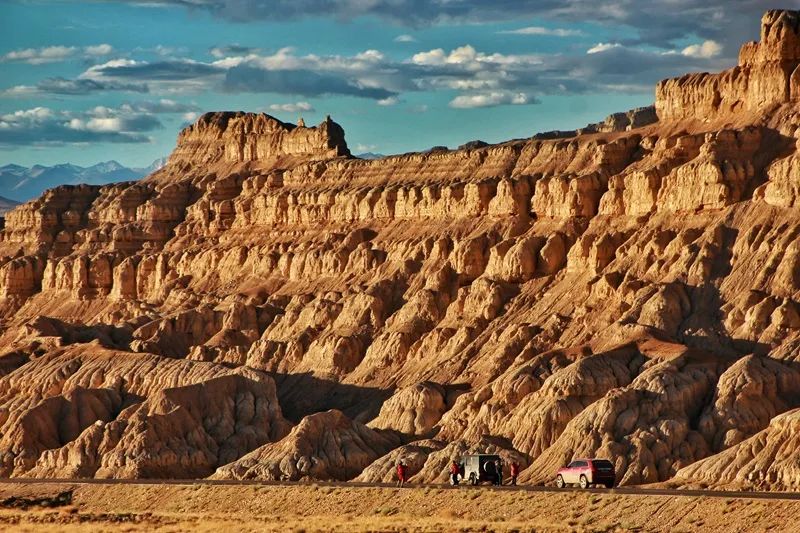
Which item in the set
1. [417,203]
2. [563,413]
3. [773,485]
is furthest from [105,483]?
[417,203]

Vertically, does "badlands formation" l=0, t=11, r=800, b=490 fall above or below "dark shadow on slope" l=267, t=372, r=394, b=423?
above

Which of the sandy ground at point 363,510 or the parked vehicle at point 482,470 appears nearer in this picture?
the sandy ground at point 363,510

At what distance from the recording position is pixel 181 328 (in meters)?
153

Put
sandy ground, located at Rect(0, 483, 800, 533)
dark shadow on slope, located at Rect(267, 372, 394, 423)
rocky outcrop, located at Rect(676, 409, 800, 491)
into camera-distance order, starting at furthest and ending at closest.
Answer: dark shadow on slope, located at Rect(267, 372, 394, 423) < rocky outcrop, located at Rect(676, 409, 800, 491) < sandy ground, located at Rect(0, 483, 800, 533)

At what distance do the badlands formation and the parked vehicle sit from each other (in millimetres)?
8992

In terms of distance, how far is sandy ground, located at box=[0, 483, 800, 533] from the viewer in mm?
73000

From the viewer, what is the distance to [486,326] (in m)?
128

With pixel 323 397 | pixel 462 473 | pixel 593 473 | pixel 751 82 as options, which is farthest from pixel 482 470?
pixel 751 82

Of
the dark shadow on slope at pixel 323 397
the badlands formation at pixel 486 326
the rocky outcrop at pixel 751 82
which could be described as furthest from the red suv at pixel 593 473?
the rocky outcrop at pixel 751 82

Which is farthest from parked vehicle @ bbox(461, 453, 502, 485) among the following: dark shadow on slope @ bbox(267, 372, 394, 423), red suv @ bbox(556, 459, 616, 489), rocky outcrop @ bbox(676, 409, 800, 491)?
dark shadow on slope @ bbox(267, 372, 394, 423)

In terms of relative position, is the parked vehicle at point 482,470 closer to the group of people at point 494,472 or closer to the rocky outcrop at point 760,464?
the group of people at point 494,472

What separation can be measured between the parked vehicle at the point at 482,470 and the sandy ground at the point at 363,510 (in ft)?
9.67

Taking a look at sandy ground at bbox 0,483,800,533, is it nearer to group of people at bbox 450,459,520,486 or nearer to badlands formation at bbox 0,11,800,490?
group of people at bbox 450,459,520,486

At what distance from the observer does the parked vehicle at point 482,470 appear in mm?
89375
